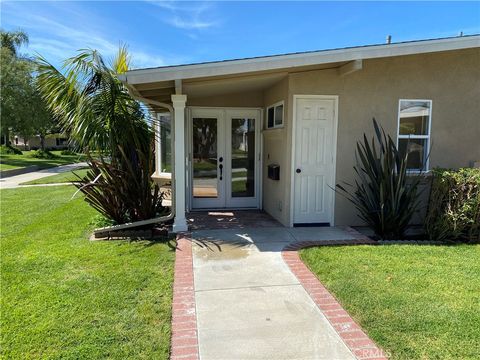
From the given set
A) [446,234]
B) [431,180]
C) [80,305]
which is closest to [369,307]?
[80,305]

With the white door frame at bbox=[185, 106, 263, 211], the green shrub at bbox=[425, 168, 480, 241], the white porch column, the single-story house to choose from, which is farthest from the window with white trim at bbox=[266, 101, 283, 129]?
the green shrub at bbox=[425, 168, 480, 241]

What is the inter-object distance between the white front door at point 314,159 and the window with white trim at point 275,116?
58cm

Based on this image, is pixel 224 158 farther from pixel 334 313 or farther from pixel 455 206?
pixel 334 313

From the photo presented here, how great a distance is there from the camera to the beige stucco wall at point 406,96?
260 inches

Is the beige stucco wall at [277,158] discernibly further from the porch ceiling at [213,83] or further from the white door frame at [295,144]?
the porch ceiling at [213,83]

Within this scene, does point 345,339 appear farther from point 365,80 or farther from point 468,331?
point 365,80

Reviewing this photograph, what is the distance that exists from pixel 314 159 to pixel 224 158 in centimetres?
246

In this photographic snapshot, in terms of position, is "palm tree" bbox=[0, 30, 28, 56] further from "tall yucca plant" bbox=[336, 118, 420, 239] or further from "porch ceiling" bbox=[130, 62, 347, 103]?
"tall yucca plant" bbox=[336, 118, 420, 239]

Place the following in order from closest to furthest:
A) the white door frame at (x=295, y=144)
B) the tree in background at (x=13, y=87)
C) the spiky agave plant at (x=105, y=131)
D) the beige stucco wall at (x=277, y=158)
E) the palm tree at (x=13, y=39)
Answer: the spiky agave plant at (x=105, y=131)
the white door frame at (x=295, y=144)
the beige stucco wall at (x=277, y=158)
the tree in background at (x=13, y=87)
the palm tree at (x=13, y=39)

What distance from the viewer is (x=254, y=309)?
11.8 ft

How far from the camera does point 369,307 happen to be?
354 cm

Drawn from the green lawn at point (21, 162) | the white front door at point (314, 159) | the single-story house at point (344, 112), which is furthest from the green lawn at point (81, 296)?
the green lawn at point (21, 162)

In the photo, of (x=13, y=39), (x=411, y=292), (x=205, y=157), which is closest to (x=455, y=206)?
(x=411, y=292)

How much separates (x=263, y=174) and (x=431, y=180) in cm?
355
